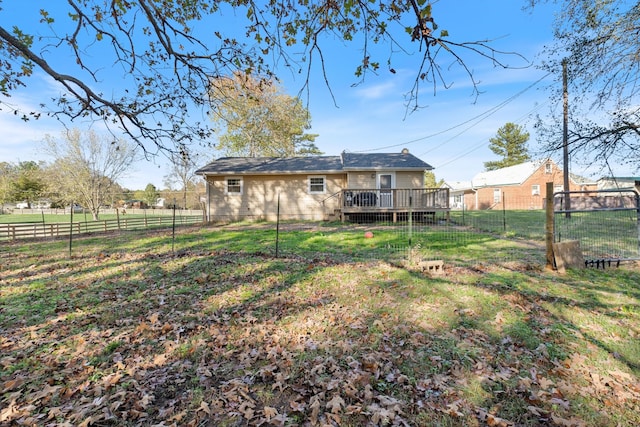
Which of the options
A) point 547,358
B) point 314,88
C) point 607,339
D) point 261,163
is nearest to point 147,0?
point 314,88

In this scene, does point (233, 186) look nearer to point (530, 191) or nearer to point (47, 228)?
point (47, 228)

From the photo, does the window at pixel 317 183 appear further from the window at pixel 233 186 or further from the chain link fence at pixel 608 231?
the chain link fence at pixel 608 231

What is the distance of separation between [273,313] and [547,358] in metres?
3.28

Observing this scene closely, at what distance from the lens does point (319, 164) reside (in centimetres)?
1733

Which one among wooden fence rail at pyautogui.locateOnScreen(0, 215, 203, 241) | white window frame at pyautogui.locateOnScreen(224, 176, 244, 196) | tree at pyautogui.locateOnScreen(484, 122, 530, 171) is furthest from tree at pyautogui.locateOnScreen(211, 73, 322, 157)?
tree at pyautogui.locateOnScreen(484, 122, 530, 171)

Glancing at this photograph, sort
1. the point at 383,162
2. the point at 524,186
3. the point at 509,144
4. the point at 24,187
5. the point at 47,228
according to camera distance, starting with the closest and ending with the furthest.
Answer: the point at 47,228 < the point at 383,162 < the point at 524,186 < the point at 24,187 < the point at 509,144

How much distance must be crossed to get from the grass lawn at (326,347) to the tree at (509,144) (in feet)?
145

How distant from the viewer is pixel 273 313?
4219 mm

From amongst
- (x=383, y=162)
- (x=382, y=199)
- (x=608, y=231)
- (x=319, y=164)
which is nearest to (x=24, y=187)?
(x=319, y=164)

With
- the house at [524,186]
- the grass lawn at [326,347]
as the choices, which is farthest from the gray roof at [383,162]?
the house at [524,186]

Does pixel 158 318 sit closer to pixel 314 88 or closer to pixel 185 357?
pixel 185 357

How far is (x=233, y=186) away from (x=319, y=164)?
5.24 meters

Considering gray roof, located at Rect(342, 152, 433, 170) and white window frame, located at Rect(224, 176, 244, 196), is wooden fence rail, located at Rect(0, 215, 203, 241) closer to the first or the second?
white window frame, located at Rect(224, 176, 244, 196)

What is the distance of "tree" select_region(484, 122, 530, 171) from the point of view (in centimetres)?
4212
